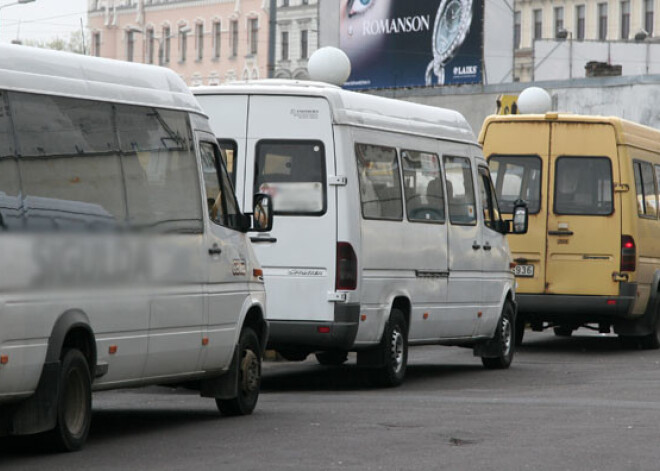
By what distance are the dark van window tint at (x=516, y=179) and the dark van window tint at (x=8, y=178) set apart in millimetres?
12561

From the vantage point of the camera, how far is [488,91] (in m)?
49.0

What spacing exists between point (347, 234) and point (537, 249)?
277 inches

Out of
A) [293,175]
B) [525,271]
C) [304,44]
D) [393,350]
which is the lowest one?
[393,350]

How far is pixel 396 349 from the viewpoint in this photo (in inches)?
674

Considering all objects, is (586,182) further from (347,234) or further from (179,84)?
(179,84)

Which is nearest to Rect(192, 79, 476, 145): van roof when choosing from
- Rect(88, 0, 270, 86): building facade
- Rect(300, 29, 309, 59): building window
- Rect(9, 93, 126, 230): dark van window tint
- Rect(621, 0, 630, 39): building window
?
Rect(9, 93, 126, 230): dark van window tint

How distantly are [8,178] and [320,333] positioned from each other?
5830 millimetres

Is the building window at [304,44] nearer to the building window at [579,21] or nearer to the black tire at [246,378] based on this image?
the building window at [579,21]

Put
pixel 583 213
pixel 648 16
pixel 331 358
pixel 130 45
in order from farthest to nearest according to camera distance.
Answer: pixel 130 45
pixel 648 16
pixel 583 213
pixel 331 358

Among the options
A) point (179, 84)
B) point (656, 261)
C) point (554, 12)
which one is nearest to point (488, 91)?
point (656, 261)

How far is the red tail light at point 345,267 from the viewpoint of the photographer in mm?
15789

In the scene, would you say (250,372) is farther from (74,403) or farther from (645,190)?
(645,190)

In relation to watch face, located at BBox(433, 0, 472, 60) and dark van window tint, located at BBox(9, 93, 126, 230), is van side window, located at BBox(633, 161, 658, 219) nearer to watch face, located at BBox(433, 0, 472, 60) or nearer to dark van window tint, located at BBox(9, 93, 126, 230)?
dark van window tint, located at BBox(9, 93, 126, 230)

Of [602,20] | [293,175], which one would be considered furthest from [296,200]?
[602,20]
